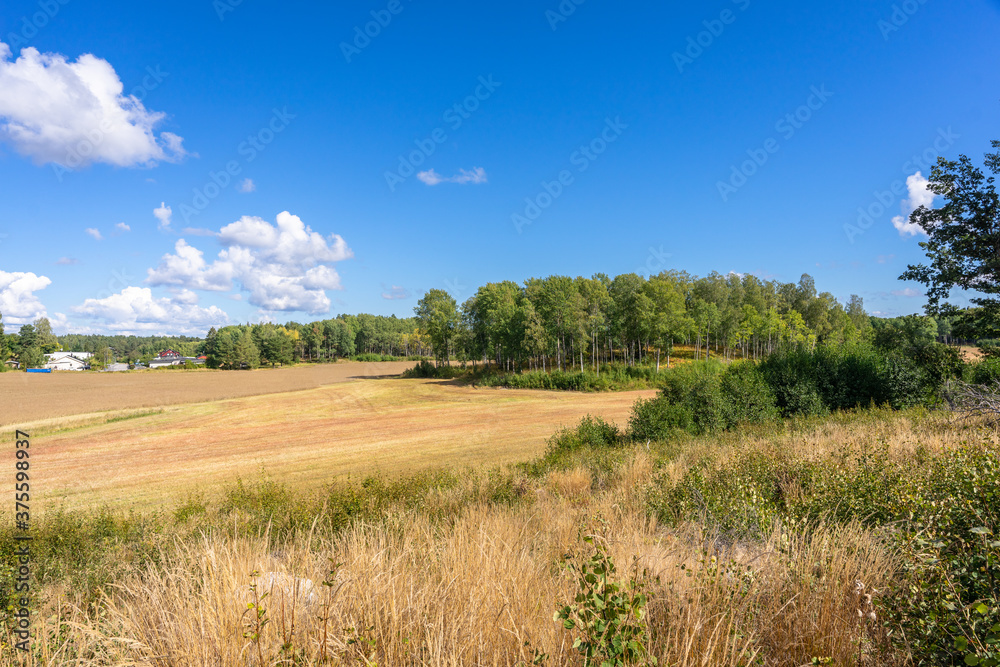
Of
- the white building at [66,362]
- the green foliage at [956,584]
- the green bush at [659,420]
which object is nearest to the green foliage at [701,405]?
the green bush at [659,420]

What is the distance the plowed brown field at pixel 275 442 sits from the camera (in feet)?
59.7

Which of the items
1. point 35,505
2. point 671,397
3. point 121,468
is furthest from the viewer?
point 671,397

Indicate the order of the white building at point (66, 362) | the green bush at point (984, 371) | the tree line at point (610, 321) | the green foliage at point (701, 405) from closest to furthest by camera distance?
the green foliage at point (701, 405)
the green bush at point (984, 371)
the tree line at point (610, 321)
the white building at point (66, 362)

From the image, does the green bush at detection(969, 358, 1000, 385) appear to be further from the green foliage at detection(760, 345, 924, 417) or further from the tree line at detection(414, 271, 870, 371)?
the tree line at detection(414, 271, 870, 371)

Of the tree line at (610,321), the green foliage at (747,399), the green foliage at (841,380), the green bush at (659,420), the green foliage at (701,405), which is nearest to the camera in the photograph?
the green bush at (659,420)

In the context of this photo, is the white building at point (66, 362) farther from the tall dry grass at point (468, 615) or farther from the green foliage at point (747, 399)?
the tall dry grass at point (468, 615)

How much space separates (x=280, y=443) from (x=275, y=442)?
0.50 m

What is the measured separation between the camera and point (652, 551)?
4.23m

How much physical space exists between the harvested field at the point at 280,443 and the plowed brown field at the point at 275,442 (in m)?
0.07

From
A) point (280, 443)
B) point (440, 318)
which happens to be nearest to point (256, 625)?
point (280, 443)

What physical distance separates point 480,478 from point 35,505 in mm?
15590

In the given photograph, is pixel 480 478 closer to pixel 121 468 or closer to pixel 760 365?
pixel 121 468

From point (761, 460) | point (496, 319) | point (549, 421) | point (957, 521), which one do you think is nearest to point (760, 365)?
point (549, 421)

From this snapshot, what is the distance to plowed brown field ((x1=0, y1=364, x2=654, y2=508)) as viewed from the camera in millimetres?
18188
